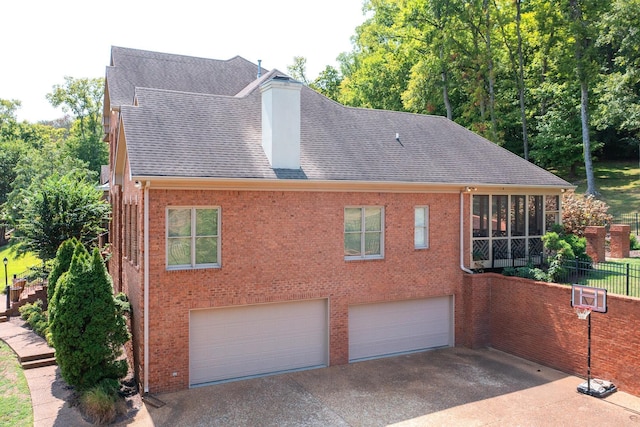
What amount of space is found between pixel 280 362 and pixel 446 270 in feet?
19.9

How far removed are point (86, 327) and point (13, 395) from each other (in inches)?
117

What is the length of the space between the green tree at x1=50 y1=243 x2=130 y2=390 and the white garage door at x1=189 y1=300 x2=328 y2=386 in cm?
186

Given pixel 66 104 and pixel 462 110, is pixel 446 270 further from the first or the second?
pixel 66 104

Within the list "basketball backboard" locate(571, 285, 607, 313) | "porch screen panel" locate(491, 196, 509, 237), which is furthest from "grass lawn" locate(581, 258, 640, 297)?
"porch screen panel" locate(491, 196, 509, 237)

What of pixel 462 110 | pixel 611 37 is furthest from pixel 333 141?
pixel 462 110

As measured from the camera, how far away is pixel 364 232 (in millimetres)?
13836

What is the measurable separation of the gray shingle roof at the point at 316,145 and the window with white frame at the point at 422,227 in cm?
103

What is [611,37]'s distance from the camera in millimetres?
28078

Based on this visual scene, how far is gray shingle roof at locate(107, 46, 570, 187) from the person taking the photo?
11.9 metres

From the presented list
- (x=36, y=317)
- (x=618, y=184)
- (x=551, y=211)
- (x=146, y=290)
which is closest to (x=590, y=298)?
(x=551, y=211)

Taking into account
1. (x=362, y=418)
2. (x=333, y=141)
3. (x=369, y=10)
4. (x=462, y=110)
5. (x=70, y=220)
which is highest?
(x=369, y=10)

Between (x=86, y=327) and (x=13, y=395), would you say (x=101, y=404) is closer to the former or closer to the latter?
(x=86, y=327)

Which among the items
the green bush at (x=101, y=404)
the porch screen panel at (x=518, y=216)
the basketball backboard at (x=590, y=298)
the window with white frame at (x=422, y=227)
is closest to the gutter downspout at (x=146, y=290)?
the green bush at (x=101, y=404)

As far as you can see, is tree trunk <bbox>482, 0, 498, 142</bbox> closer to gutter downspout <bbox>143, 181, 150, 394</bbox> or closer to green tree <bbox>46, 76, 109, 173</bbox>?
gutter downspout <bbox>143, 181, 150, 394</bbox>
